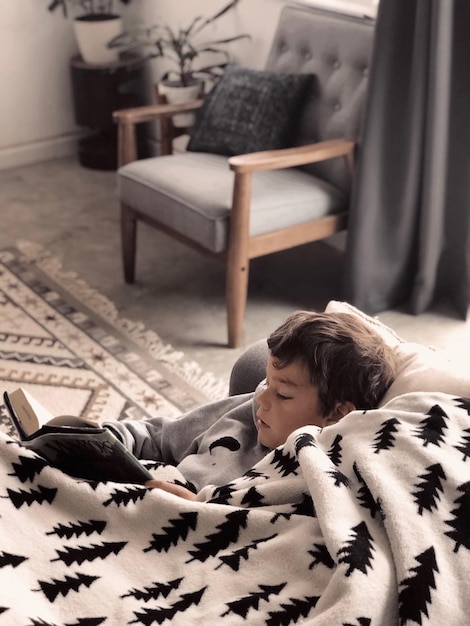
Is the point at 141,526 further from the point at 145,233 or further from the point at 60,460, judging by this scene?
the point at 145,233

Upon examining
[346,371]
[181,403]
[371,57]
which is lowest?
[181,403]

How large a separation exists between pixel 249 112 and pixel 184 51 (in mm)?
1191

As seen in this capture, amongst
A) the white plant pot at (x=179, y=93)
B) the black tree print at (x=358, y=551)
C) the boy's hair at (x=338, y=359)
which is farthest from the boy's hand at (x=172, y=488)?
the white plant pot at (x=179, y=93)

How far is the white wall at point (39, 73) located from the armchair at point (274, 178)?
98cm

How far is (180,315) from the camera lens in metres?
2.94

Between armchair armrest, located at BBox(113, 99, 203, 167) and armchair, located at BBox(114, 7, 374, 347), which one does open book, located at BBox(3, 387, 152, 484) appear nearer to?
armchair, located at BBox(114, 7, 374, 347)

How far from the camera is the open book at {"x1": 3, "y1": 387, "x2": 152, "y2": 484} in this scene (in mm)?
1228

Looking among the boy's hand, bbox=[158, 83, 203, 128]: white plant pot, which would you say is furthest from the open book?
bbox=[158, 83, 203, 128]: white plant pot

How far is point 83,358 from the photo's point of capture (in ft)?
8.71

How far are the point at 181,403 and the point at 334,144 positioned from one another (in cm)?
99

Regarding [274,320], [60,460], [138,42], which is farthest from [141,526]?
[138,42]

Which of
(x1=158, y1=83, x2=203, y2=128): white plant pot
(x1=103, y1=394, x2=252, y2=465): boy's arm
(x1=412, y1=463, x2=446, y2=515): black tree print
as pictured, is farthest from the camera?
(x1=158, y1=83, x2=203, y2=128): white plant pot

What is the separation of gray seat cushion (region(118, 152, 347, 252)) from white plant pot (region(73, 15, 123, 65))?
1302mm

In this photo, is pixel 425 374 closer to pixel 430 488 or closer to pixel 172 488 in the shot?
pixel 430 488
